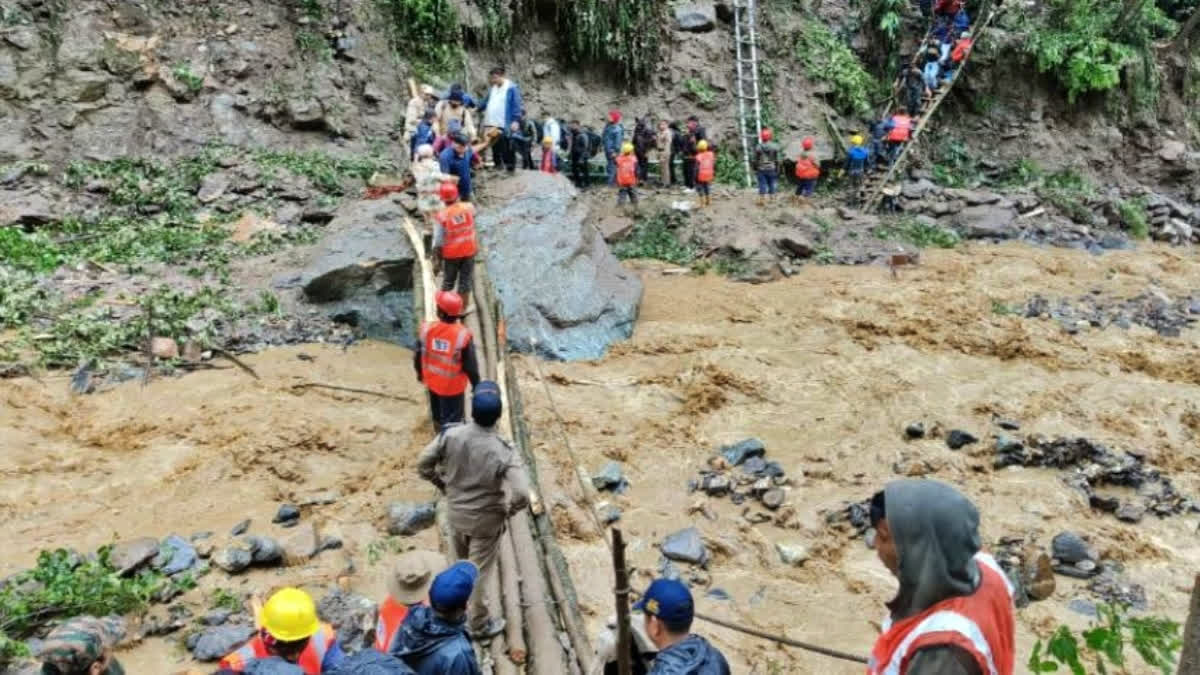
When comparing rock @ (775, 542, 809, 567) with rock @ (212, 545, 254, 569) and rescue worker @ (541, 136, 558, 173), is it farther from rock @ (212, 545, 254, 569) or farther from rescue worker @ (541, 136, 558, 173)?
rescue worker @ (541, 136, 558, 173)

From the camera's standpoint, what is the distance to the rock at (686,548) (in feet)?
22.5

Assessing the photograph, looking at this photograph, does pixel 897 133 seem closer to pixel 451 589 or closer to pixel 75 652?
pixel 451 589

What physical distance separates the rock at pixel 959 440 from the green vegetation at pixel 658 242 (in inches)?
263

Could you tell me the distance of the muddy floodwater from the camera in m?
6.52

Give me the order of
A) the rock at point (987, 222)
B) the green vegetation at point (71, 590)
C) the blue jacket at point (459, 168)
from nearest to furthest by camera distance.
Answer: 1. the green vegetation at point (71, 590)
2. the blue jacket at point (459, 168)
3. the rock at point (987, 222)

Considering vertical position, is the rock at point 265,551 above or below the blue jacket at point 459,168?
below

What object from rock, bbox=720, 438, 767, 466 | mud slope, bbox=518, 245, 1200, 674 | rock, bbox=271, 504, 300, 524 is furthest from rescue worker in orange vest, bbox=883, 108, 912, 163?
rock, bbox=271, 504, 300, 524

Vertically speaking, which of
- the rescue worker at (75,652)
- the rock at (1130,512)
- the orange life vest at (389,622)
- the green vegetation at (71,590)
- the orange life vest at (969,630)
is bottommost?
the rock at (1130,512)

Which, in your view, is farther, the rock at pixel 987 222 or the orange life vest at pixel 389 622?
the rock at pixel 987 222

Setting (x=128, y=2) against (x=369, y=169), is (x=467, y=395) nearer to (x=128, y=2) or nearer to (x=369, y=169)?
(x=369, y=169)

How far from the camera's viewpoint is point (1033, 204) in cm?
1753

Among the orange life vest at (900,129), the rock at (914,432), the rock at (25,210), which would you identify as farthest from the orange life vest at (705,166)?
the rock at (25,210)

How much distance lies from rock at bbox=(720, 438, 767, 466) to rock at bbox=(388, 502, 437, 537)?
10.8 feet

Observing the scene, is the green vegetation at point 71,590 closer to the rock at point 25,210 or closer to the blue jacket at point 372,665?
the blue jacket at point 372,665
